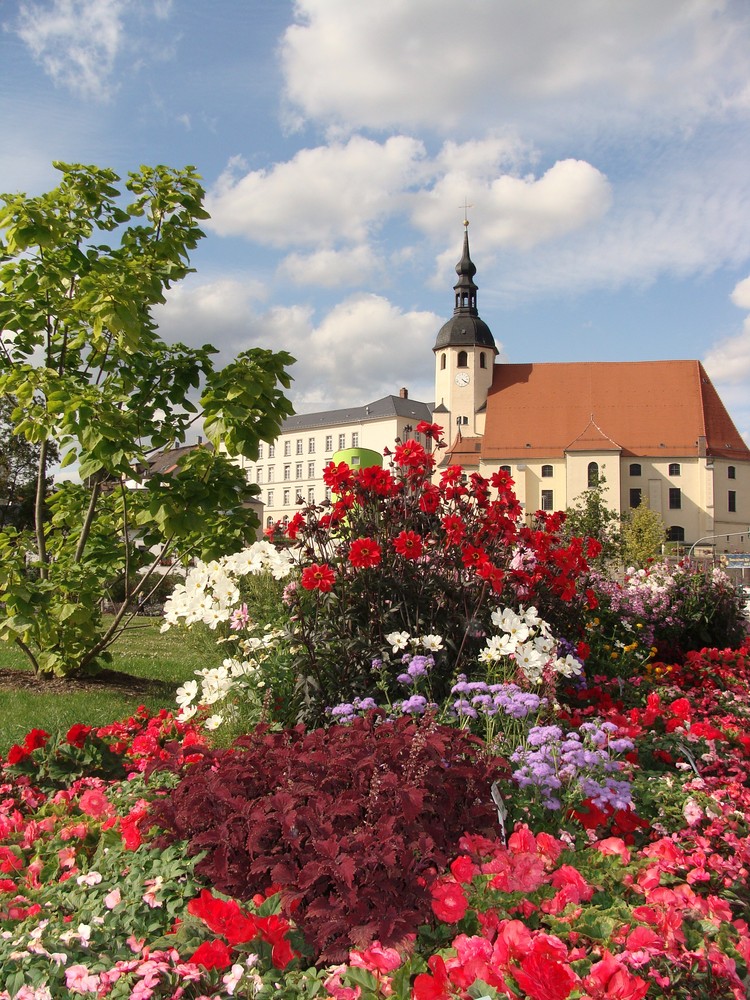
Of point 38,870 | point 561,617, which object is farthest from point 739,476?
point 38,870

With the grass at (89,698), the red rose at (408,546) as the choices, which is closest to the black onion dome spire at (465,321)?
the grass at (89,698)

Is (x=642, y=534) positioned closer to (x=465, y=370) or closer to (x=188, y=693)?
(x=465, y=370)

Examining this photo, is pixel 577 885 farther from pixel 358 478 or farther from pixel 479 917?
pixel 358 478

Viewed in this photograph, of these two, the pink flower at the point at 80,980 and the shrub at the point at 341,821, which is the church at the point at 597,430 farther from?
the pink flower at the point at 80,980

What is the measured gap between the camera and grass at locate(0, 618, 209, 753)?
593 centimetres

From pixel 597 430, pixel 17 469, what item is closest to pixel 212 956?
pixel 17 469

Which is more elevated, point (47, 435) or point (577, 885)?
point (47, 435)

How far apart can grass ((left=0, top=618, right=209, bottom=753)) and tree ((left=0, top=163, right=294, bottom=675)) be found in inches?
12.7

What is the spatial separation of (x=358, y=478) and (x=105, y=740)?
2.07 m

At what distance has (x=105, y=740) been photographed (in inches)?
180

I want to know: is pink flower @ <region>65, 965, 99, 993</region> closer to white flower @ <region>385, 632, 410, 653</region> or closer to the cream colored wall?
white flower @ <region>385, 632, 410, 653</region>

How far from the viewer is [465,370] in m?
68.1

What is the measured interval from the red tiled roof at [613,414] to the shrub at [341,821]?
60765mm

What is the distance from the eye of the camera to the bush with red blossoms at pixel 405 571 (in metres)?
4.82
